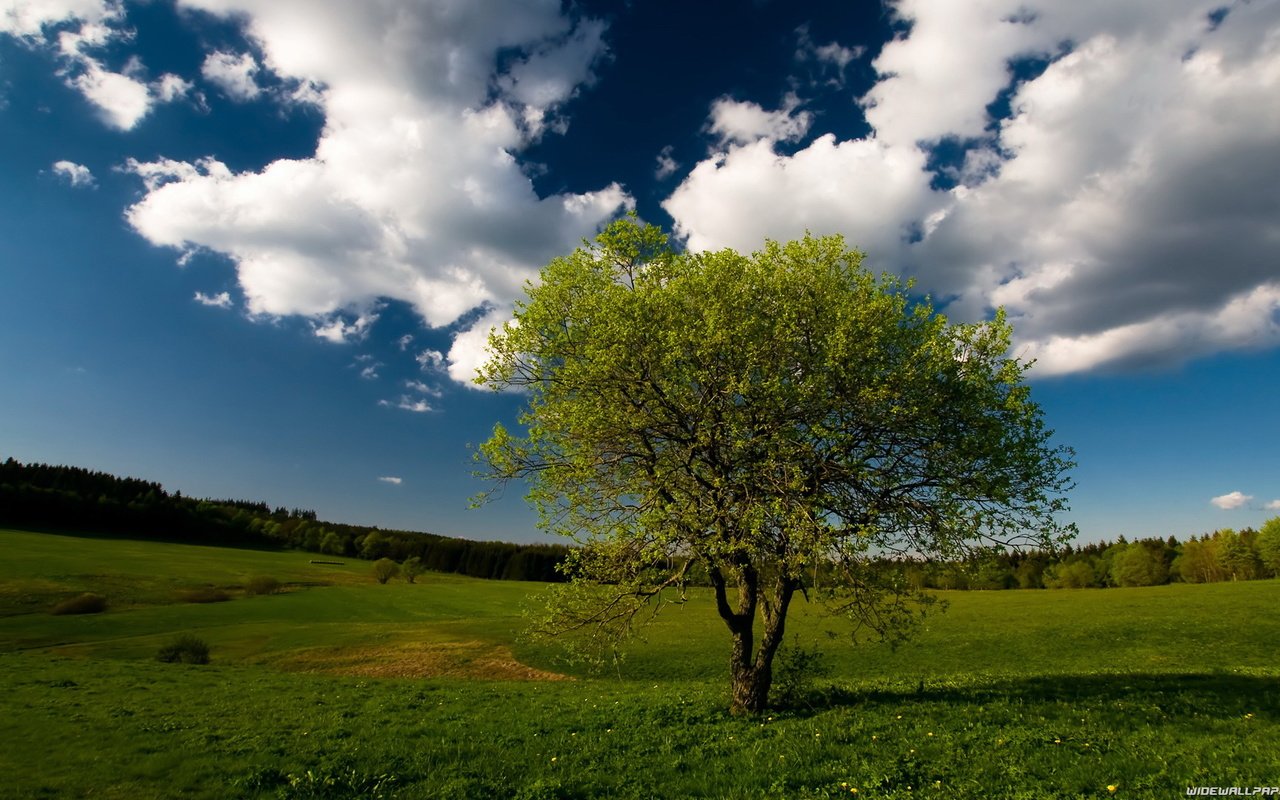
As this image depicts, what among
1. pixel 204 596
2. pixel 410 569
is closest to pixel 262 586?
pixel 204 596

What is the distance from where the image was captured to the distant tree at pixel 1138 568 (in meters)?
142

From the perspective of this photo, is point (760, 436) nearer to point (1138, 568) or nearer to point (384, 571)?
point (384, 571)

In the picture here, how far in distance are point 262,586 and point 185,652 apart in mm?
66444

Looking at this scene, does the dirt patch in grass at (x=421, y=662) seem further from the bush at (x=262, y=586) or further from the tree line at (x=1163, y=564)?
the tree line at (x=1163, y=564)

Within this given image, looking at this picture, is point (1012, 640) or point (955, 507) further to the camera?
point (1012, 640)

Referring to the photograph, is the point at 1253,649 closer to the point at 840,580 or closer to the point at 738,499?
the point at 840,580

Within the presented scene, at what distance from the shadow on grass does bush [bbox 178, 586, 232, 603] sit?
100 metres

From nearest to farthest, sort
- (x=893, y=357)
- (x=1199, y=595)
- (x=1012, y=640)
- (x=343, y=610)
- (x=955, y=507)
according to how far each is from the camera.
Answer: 1. (x=955, y=507)
2. (x=893, y=357)
3. (x=1012, y=640)
4. (x=1199, y=595)
5. (x=343, y=610)

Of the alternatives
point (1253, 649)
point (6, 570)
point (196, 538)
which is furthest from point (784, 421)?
point (196, 538)

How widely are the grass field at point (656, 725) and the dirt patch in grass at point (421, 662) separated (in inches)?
12.7

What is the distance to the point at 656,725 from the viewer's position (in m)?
17.7

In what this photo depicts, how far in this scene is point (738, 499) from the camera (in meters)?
16.2

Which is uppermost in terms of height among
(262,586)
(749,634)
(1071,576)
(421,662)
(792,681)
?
(749,634)

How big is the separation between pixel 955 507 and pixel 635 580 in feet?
30.9
